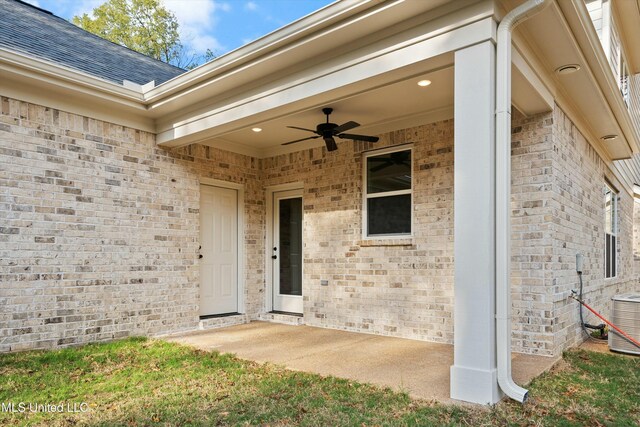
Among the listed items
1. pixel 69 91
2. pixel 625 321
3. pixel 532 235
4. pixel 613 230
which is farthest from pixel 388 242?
pixel 613 230

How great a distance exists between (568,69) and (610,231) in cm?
473

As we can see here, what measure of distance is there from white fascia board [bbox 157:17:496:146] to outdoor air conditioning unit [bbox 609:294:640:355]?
3.63 metres

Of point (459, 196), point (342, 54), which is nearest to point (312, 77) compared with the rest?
point (342, 54)

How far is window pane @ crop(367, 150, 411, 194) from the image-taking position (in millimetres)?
5695

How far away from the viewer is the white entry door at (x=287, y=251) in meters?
7.04

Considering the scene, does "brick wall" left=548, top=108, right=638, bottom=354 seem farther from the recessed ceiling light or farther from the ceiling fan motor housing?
the ceiling fan motor housing

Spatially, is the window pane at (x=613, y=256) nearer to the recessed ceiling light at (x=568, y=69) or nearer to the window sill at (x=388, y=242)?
the window sill at (x=388, y=242)

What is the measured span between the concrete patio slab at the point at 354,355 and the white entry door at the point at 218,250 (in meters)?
0.61

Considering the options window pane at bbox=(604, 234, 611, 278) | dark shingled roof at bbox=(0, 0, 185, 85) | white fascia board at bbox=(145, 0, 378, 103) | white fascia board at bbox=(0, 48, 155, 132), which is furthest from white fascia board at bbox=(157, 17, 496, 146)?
window pane at bbox=(604, 234, 611, 278)

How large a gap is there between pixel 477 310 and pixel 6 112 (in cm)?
499

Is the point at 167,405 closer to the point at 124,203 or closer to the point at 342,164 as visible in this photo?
the point at 124,203

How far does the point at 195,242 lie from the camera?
626cm

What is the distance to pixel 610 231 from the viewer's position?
25.0ft

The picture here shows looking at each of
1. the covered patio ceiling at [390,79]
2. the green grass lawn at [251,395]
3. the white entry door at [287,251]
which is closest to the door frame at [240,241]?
the white entry door at [287,251]
